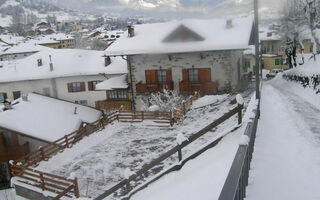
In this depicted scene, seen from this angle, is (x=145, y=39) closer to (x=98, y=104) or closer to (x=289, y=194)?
(x=98, y=104)

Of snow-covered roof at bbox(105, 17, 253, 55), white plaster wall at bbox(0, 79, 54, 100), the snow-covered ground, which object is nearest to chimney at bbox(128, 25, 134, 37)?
snow-covered roof at bbox(105, 17, 253, 55)

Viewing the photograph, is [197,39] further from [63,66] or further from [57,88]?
[57,88]

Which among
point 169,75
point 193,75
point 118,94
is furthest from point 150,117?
point 118,94

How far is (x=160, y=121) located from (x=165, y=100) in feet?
21.8

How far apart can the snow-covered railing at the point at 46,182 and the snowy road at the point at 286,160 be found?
6.84 m

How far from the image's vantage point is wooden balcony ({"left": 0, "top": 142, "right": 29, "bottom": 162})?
80.9ft

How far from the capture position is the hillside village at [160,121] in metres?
7.25

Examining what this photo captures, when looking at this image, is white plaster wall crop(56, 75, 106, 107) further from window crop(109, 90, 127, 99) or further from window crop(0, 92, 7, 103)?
window crop(0, 92, 7, 103)

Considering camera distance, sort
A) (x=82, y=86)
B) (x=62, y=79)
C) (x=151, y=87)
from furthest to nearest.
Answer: (x=82, y=86)
(x=62, y=79)
(x=151, y=87)

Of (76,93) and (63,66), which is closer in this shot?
(76,93)

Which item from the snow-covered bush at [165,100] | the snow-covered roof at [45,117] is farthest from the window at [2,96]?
the snow-covered bush at [165,100]

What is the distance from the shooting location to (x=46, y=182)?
41.8 feet

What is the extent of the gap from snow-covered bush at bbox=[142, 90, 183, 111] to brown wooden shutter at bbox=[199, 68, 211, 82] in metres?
2.28

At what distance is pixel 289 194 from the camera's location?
5516mm
